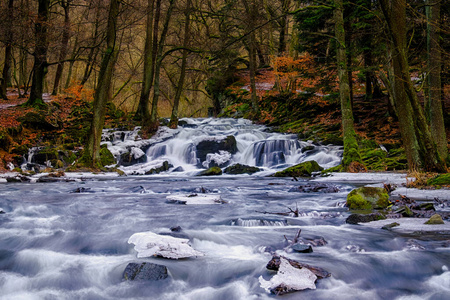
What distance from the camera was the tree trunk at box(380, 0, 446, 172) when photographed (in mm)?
7352

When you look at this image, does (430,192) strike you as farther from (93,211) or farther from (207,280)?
(93,211)

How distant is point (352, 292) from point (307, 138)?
1441 centimetres

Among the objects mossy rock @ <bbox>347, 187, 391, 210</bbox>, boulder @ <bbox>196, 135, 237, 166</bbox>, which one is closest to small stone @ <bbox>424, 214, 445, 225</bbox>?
mossy rock @ <bbox>347, 187, 391, 210</bbox>

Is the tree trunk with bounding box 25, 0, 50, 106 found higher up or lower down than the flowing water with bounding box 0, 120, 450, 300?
higher up

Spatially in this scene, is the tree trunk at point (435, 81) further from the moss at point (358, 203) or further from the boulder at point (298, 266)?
the boulder at point (298, 266)

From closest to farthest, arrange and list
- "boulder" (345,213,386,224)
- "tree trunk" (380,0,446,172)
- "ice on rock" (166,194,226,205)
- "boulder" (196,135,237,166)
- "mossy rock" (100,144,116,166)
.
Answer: "boulder" (345,213,386,224) → "ice on rock" (166,194,226,205) → "tree trunk" (380,0,446,172) → "mossy rock" (100,144,116,166) → "boulder" (196,135,237,166)

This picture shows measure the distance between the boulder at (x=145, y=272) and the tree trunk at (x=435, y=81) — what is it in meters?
8.85

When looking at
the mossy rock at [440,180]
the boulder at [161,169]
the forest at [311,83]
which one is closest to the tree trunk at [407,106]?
the forest at [311,83]

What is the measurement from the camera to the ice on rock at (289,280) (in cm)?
279

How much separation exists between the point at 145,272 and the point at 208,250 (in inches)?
39.6

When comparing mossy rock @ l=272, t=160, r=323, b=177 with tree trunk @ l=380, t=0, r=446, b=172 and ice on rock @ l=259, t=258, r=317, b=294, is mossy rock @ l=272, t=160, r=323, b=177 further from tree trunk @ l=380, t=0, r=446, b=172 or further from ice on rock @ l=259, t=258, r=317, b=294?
ice on rock @ l=259, t=258, r=317, b=294

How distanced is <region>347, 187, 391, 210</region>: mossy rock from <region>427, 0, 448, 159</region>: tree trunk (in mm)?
4672

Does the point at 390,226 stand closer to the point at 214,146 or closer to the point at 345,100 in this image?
the point at 345,100

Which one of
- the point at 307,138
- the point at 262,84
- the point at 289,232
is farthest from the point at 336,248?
the point at 262,84
